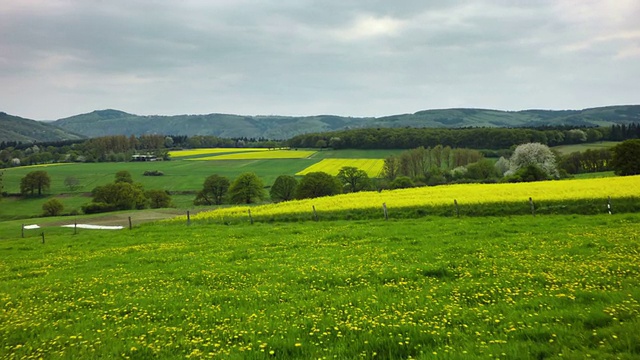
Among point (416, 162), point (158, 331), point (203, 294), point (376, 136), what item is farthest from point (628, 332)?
point (376, 136)

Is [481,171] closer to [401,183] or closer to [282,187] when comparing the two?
[401,183]

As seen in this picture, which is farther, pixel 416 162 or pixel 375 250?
pixel 416 162

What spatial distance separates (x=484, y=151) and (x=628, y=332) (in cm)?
13488

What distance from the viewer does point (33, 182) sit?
101 metres

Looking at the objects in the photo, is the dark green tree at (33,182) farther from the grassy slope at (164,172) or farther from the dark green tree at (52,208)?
the dark green tree at (52,208)

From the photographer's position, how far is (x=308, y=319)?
8742 mm

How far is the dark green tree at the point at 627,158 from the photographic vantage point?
60.6m

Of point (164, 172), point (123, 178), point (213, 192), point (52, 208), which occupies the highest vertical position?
point (164, 172)

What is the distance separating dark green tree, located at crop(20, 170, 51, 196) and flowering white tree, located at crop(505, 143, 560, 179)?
113521 millimetres

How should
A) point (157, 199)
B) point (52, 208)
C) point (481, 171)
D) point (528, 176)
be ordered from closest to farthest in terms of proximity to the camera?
point (528, 176)
point (52, 208)
point (157, 199)
point (481, 171)

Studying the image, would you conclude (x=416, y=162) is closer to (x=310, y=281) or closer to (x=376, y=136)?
(x=376, y=136)

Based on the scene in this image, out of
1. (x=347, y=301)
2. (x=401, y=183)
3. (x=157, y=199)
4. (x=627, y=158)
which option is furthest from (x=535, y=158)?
(x=347, y=301)

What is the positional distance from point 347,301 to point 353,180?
82173mm

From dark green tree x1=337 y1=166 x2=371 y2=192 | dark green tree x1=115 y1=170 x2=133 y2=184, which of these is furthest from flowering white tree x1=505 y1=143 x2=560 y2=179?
dark green tree x1=115 y1=170 x2=133 y2=184
